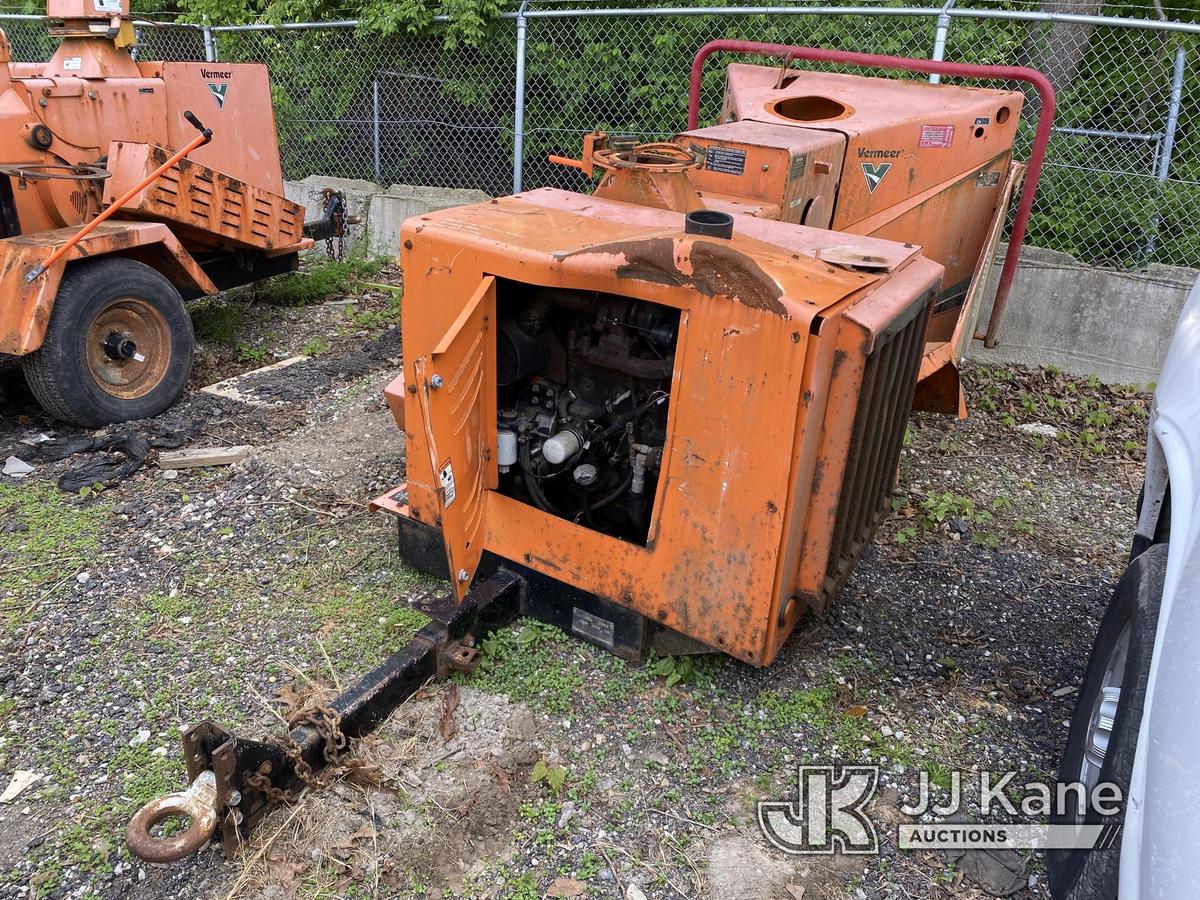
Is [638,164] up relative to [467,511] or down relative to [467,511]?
up

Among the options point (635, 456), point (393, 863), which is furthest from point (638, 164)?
point (393, 863)

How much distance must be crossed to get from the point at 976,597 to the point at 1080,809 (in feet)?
5.26

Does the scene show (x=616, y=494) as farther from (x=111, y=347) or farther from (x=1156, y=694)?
(x=111, y=347)

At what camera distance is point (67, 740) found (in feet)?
9.33

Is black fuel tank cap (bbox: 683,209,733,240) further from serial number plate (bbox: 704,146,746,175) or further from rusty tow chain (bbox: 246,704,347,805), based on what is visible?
rusty tow chain (bbox: 246,704,347,805)

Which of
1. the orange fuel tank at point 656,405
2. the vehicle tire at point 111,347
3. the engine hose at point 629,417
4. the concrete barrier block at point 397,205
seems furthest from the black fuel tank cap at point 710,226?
the concrete barrier block at point 397,205

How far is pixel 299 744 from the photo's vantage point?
2561 mm

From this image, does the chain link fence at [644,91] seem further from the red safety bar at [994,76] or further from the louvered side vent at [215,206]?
the louvered side vent at [215,206]

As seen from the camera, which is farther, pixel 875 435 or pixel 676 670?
pixel 676 670

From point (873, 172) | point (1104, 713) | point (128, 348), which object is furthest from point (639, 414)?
point (128, 348)

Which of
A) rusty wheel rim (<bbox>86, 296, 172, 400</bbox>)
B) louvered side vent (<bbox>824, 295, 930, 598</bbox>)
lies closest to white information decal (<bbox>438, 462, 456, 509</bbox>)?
louvered side vent (<bbox>824, 295, 930, 598</bbox>)

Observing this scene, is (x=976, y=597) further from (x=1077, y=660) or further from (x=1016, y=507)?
(x=1016, y=507)

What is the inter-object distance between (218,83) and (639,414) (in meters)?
4.42

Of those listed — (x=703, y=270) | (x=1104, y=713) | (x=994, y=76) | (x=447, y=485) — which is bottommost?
(x=1104, y=713)
